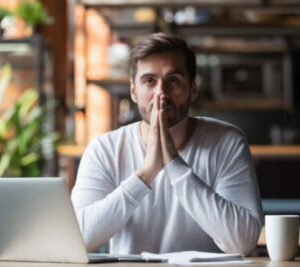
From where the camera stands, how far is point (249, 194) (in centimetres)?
204

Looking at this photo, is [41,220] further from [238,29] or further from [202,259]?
[238,29]

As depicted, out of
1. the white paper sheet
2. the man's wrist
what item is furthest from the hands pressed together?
the white paper sheet

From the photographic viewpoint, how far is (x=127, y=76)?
17.5 ft

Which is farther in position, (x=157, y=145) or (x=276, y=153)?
(x=276, y=153)

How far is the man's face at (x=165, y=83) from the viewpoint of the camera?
213 cm

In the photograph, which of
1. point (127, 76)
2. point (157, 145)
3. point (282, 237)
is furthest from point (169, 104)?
point (127, 76)

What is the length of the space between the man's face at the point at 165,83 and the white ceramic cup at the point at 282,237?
512 millimetres

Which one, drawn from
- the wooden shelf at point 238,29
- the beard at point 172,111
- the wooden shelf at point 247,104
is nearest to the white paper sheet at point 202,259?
the beard at point 172,111

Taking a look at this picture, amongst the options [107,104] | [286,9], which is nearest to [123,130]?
[286,9]

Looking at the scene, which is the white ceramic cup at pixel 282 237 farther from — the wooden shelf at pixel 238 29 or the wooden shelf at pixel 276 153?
the wooden shelf at pixel 238 29

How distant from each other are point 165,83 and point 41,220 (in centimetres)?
71

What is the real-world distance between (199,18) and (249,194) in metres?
4.09

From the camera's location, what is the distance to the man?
1.96m

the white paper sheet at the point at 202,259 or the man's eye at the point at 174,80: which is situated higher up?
the man's eye at the point at 174,80
